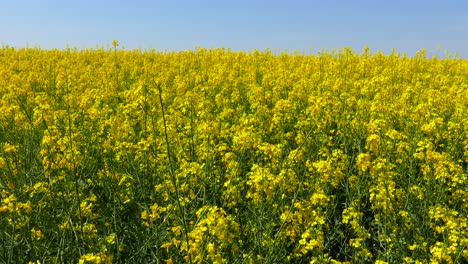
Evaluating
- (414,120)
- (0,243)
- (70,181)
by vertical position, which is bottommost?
(0,243)

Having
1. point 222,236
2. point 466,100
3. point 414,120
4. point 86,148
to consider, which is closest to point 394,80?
point 466,100

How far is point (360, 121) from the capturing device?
4543 mm

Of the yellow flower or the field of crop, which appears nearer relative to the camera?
the field of crop

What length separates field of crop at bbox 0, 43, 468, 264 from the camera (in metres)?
2.67

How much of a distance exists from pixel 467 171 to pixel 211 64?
9120mm

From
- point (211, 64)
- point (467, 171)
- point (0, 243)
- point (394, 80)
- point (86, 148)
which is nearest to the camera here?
point (0, 243)

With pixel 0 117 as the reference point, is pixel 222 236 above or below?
below

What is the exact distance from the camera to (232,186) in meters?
3.09

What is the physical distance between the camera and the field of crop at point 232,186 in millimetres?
2672

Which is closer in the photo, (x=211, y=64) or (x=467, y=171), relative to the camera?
(x=467, y=171)

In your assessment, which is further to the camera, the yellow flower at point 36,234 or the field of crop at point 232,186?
the yellow flower at point 36,234

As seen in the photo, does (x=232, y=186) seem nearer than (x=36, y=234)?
No

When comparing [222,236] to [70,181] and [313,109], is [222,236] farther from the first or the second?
[313,109]

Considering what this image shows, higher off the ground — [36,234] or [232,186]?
[232,186]
